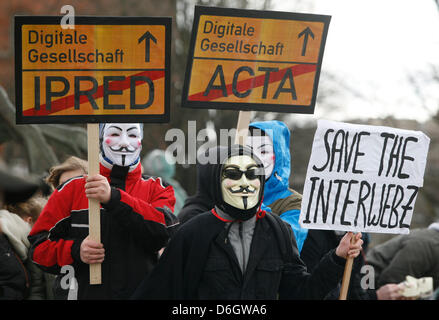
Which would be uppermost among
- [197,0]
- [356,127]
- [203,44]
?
→ [197,0]

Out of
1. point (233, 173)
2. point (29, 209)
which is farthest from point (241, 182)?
point (29, 209)

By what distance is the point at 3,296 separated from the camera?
4.76m

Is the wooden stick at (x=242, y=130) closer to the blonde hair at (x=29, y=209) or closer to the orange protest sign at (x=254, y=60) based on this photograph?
the orange protest sign at (x=254, y=60)

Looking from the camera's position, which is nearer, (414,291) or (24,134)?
(414,291)

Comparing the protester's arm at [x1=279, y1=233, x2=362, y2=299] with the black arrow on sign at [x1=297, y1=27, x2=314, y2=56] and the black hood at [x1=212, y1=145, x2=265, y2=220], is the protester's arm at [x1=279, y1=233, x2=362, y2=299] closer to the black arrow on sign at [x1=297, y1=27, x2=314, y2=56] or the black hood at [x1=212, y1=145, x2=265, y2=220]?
the black hood at [x1=212, y1=145, x2=265, y2=220]

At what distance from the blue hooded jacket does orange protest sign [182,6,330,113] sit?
0.84 ft

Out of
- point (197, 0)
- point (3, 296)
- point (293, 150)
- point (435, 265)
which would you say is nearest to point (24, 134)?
point (3, 296)

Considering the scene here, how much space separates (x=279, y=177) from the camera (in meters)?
4.73

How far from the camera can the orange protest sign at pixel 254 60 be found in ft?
15.1

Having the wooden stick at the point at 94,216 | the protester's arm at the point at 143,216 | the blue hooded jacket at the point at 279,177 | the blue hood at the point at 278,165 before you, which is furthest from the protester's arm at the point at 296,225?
the wooden stick at the point at 94,216

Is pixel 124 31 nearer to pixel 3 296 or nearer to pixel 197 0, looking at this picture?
pixel 3 296

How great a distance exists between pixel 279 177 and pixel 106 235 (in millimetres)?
1302

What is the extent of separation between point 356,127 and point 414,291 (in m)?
1.55

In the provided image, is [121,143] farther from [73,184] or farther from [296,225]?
[296,225]
